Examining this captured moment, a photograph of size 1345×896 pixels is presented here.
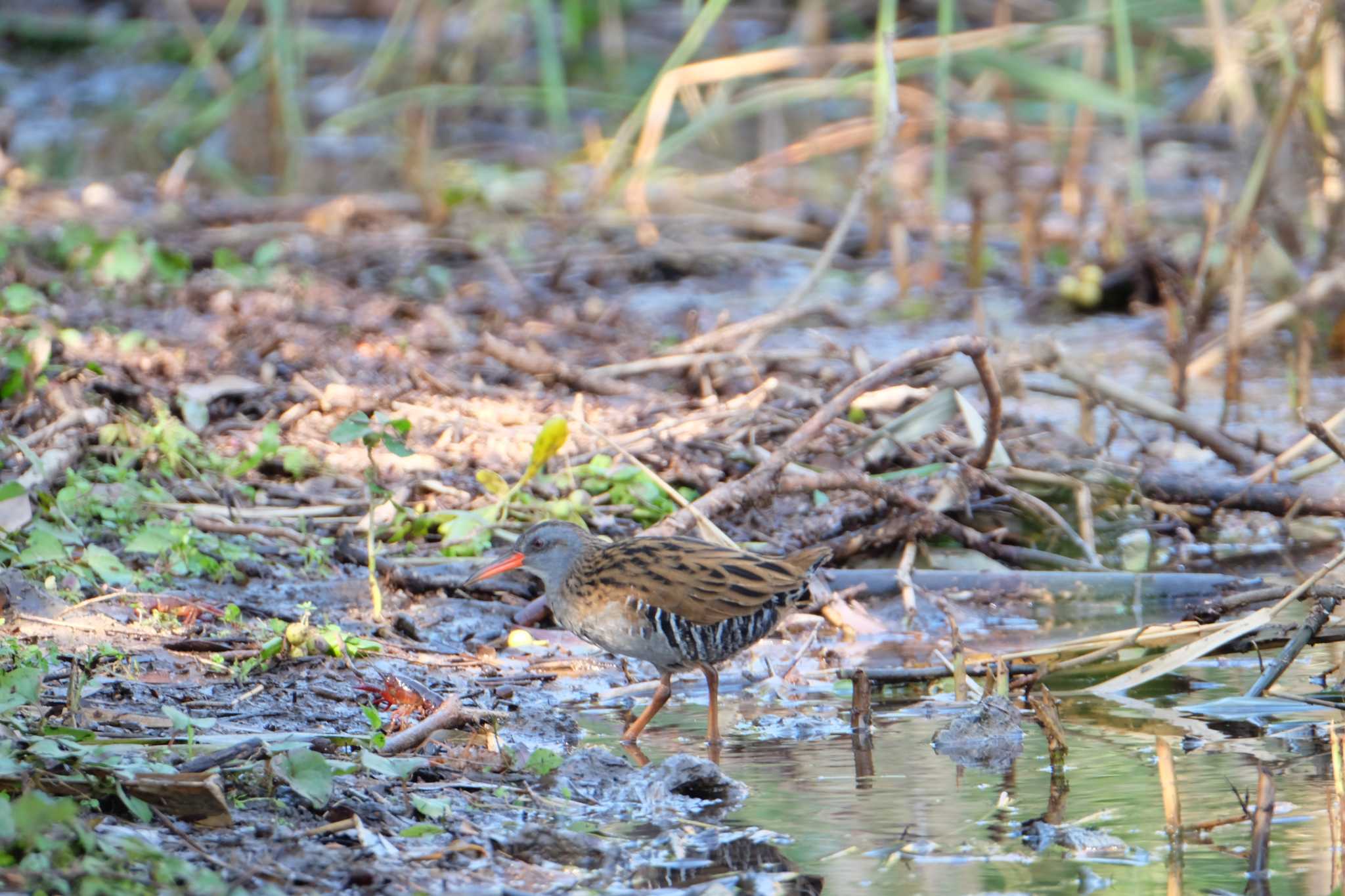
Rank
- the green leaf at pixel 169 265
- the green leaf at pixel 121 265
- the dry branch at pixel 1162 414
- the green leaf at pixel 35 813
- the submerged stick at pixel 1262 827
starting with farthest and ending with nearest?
the green leaf at pixel 169 265, the green leaf at pixel 121 265, the dry branch at pixel 1162 414, the submerged stick at pixel 1262 827, the green leaf at pixel 35 813

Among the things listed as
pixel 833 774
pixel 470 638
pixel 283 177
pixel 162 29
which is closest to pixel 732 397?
pixel 470 638

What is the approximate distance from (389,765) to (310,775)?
206 millimetres

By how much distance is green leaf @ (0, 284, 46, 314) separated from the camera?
259 inches

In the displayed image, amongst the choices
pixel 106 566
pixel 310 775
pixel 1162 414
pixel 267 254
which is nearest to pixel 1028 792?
pixel 310 775

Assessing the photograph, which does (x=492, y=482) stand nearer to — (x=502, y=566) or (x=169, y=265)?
(x=502, y=566)

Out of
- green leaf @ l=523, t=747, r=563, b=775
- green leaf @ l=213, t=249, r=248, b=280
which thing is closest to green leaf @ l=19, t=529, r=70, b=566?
green leaf @ l=523, t=747, r=563, b=775

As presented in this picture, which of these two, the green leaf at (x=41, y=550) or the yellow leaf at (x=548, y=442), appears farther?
the yellow leaf at (x=548, y=442)

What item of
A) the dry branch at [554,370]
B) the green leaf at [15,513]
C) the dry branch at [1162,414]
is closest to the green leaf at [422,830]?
the green leaf at [15,513]

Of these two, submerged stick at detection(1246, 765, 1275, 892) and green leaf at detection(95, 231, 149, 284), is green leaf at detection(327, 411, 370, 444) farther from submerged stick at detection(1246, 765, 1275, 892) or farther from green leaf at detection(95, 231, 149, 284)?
green leaf at detection(95, 231, 149, 284)

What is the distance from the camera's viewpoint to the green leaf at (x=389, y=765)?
3.24m

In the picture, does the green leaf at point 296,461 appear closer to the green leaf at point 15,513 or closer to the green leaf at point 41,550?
the green leaf at point 15,513

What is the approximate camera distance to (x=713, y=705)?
4062 millimetres

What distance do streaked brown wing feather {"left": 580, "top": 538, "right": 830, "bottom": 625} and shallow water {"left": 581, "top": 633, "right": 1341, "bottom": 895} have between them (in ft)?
1.01

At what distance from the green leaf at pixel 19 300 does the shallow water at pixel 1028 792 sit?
3440mm
